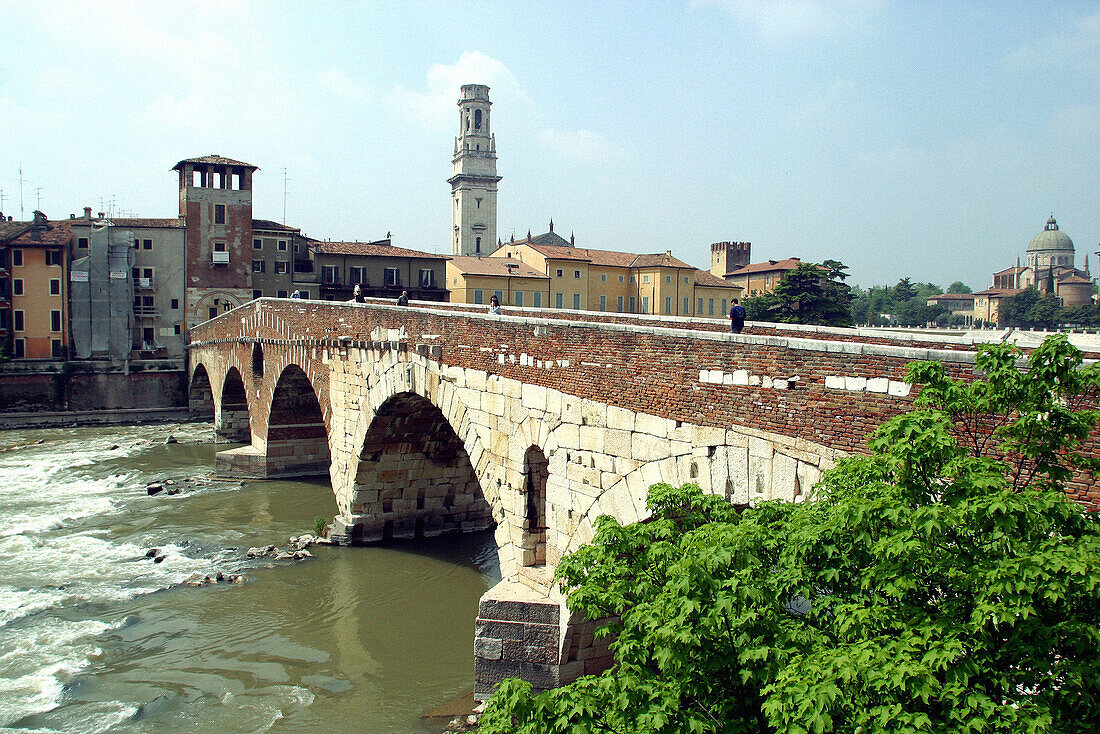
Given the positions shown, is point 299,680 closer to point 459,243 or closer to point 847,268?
point 847,268

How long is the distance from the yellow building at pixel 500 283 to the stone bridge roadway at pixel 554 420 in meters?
25.4

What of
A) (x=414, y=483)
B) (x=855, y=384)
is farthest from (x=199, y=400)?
(x=855, y=384)

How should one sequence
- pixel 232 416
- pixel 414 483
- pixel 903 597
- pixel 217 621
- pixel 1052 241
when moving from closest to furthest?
pixel 903 597, pixel 217 621, pixel 414 483, pixel 232 416, pixel 1052 241

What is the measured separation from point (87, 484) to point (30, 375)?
18.1 meters

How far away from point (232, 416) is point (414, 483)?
18.8 m

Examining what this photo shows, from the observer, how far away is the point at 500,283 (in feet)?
159

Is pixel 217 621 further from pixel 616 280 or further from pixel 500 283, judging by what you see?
pixel 616 280

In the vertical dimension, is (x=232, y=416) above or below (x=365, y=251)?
below

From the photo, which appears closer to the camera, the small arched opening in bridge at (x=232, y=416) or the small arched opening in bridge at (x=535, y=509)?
the small arched opening in bridge at (x=535, y=509)

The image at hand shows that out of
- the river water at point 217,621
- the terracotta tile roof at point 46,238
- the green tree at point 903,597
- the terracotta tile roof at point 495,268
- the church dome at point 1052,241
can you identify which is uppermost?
the church dome at point 1052,241

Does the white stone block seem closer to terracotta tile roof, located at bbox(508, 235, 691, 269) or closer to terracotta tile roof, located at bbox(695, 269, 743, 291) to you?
terracotta tile roof, located at bbox(508, 235, 691, 269)

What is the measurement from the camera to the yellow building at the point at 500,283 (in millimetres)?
48219

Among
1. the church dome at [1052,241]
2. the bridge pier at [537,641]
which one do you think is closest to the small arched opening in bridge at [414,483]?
the bridge pier at [537,641]

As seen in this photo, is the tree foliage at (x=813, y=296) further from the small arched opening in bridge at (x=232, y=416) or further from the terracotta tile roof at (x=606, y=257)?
the small arched opening in bridge at (x=232, y=416)
